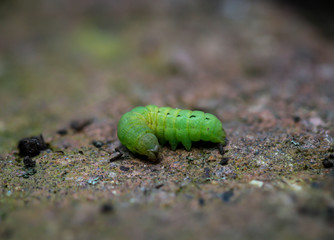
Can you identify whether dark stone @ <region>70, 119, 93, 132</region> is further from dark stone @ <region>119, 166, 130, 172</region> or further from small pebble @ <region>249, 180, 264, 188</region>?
small pebble @ <region>249, 180, 264, 188</region>

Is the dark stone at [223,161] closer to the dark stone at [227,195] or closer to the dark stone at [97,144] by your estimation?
the dark stone at [227,195]

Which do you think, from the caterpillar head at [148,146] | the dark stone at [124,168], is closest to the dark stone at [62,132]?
the dark stone at [124,168]

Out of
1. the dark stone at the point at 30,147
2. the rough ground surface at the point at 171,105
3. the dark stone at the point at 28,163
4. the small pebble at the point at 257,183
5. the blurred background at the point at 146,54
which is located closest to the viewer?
the rough ground surface at the point at 171,105

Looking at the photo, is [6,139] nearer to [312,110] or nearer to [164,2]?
[312,110]

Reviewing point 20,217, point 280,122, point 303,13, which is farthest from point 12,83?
point 303,13

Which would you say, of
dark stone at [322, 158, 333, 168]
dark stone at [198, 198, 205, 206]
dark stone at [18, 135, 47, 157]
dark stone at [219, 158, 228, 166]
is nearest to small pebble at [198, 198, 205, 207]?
dark stone at [198, 198, 205, 206]

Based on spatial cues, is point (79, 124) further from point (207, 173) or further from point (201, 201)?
point (201, 201)

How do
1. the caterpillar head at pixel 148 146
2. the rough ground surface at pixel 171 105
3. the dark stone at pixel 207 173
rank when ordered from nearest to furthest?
the rough ground surface at pixel 171 105 → the dark stone at pixel 207 173 → the caterpillar head at pixel 148 146

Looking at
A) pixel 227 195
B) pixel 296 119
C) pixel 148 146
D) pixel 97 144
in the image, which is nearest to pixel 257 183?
pixel 227 195
